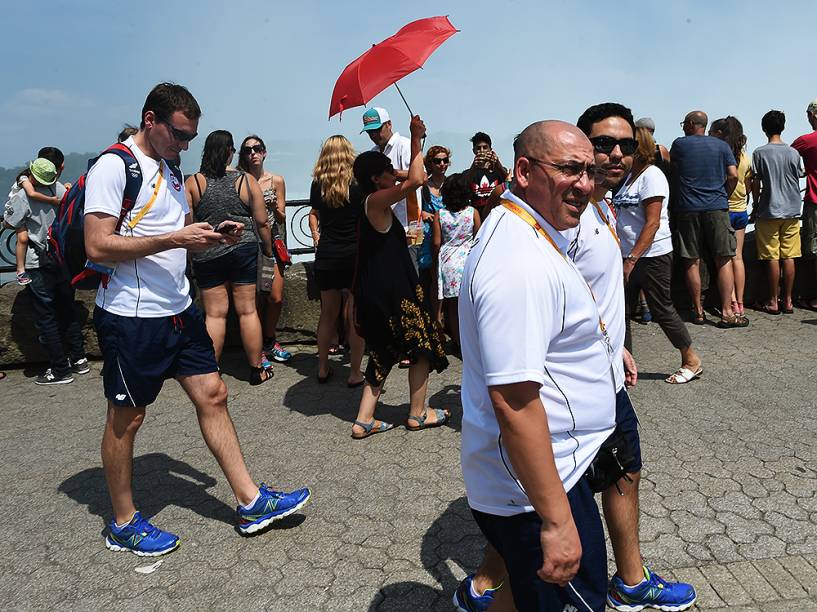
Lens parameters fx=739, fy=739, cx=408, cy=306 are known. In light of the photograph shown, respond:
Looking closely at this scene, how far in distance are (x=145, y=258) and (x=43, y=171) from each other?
11.3 feet

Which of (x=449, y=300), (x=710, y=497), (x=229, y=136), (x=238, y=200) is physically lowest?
(x=710, y=497)

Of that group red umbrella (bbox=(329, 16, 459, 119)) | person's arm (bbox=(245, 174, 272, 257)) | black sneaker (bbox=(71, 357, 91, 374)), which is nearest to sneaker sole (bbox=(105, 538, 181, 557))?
red umbrella (bbox=(329, 16, 459, 119))

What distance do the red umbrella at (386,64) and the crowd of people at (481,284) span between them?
0.35 m

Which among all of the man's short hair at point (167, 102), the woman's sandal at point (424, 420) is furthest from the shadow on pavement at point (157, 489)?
the man's short hair at point (167, 102)

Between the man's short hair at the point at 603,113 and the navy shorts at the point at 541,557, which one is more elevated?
the man's short hair at the point at 603,113

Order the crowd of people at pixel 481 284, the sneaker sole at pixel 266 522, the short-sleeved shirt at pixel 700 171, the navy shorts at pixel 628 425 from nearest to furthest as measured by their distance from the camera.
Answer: the crowd of people at pixel 481 284
the navy shorts at pixel 628 425
the sneaker sole at pixel 266 522
the short-sleeved shirt at pixel 700 171

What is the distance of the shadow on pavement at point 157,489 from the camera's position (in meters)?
3.93

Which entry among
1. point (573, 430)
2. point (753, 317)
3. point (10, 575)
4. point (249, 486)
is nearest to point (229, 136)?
point (249, 486)

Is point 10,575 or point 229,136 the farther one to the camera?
point 229,136

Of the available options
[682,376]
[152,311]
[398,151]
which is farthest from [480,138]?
→ [152,311]

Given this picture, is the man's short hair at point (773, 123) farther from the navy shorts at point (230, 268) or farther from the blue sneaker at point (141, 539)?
the blue sneaker at point (141, 539)

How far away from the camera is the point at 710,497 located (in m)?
3.70

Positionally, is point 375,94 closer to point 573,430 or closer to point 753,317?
point 573,430

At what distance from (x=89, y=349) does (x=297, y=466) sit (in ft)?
11.1
